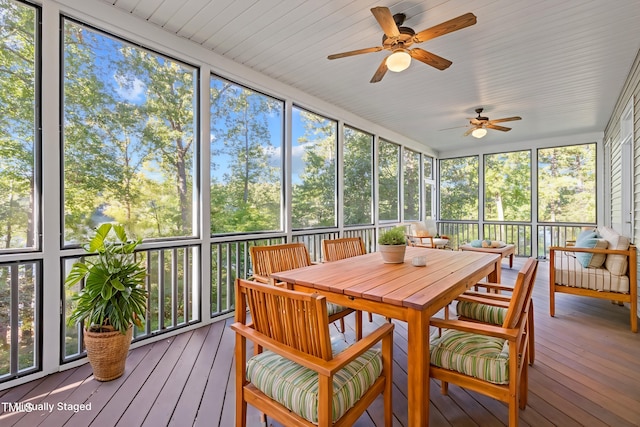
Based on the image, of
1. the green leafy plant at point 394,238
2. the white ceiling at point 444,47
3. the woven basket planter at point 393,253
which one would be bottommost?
the woven basket planter at point 393,253

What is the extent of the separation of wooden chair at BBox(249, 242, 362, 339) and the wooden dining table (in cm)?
37

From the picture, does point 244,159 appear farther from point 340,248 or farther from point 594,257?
point 594,257

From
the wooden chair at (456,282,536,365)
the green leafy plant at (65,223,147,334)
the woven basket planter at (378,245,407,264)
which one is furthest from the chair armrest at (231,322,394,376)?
the green leafy plant at (65,223,147,334)

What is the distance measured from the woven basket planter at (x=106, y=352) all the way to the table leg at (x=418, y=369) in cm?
195

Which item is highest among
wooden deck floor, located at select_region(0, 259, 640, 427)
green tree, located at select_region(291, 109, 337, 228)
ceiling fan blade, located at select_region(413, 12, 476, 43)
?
ceiling fan blade, located at select_region(413, 12, 476, 43)

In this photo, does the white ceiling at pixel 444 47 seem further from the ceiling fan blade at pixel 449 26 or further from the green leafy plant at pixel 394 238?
the green leafy plant at pixel 394 238

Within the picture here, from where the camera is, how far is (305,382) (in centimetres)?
120

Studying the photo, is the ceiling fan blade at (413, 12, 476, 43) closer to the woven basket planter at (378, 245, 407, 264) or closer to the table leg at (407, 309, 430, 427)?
the woven basket planter at (378, 245, 407, 264)

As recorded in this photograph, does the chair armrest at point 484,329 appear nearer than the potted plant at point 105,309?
Yes

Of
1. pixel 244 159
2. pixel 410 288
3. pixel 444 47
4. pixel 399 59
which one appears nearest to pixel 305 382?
pixel 410 288

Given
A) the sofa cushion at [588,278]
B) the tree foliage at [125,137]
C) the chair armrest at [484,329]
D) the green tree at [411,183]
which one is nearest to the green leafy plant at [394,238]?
the chair armrest at [484,329]

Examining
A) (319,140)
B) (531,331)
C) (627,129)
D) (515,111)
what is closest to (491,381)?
(531,331)

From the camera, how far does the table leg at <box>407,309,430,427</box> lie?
1328mm

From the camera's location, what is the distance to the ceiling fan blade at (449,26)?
81.6 inches
